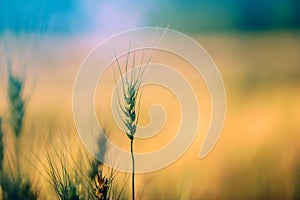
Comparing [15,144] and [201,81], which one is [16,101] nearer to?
[15,144]

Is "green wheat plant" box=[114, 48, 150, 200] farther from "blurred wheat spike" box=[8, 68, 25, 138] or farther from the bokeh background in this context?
"blurred wheat spike" box=[8, 68, 25, 138]

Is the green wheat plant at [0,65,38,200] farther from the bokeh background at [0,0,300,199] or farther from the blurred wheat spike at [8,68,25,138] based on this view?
the bokeh background at [0,0,300,199]

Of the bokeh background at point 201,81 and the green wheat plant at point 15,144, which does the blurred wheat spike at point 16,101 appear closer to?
the green wheat plant at point 15,144

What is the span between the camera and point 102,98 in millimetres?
1172

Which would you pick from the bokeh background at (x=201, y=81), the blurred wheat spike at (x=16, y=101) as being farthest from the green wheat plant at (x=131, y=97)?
the blurred wheat spike at (x=16, y=101)

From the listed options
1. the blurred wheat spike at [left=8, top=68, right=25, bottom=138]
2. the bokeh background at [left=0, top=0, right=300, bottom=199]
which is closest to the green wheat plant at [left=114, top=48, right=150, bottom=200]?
the bokeh background at [left=0, top=0, right=300, bottom=199]

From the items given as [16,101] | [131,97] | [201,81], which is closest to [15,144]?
[16,101]

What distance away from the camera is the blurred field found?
116 cm

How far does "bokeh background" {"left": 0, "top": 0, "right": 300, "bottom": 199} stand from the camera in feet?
3.76

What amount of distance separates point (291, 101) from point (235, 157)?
0.26 m

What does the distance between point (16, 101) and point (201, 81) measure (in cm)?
54

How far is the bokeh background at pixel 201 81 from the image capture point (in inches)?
45.2

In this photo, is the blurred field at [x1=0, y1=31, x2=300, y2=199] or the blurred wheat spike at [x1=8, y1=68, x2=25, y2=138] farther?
the blurred field at [x1=0, y1=31, x2=300, y2=199]

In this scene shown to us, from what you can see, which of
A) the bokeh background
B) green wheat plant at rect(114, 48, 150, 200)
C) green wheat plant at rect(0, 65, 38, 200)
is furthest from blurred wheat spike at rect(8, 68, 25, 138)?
green wheat plant at rect(114, 48, 150, 200)
